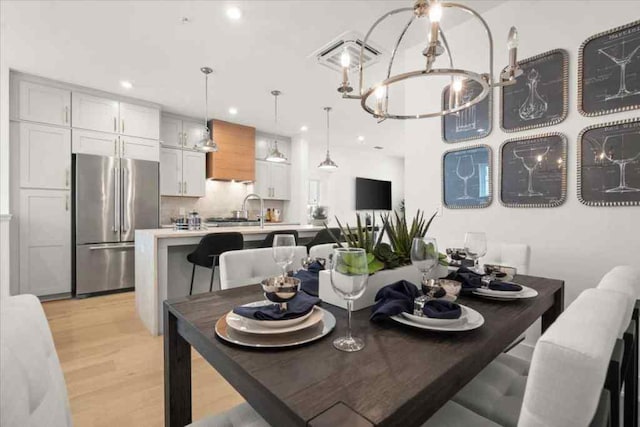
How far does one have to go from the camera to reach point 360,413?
510mm

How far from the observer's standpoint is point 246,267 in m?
1.57

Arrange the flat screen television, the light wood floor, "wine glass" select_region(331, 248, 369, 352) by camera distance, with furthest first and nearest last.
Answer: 1. the flat screen television
2. the light wood floor
3. "wine glass" select_region(331, 248, 369, 352)

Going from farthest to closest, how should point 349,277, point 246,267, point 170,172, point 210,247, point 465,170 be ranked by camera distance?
point 170,172
point 210,247
point 465,170
point 246,267
point 349,277

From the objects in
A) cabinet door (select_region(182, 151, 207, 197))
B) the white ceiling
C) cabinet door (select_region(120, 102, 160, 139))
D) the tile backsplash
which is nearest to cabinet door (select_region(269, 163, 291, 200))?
the tile backsplash

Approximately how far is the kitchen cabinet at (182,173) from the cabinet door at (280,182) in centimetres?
137

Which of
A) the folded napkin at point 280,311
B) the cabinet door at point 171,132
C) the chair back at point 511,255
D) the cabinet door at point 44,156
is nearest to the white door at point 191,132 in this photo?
the cabinet door at point 171,132

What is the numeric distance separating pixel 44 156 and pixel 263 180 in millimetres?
3147

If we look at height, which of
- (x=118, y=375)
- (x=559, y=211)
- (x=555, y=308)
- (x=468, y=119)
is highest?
(x=468, y=119)

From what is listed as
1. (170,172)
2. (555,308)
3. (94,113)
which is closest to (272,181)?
(170,172)

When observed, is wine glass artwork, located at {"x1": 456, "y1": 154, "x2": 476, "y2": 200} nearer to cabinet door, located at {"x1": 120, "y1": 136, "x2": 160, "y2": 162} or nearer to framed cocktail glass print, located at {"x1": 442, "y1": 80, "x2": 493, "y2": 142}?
framed cocktail glass print, located at {"x1": 442, "y1": 80, "x2": 493, "y2": 142}

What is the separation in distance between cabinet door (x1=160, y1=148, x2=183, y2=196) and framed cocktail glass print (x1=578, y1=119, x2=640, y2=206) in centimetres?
489

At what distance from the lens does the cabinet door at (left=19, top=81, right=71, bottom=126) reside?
11.5ft

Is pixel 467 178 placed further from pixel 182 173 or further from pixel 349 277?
pixel 182 173

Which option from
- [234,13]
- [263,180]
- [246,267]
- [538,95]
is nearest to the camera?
[246,267]
